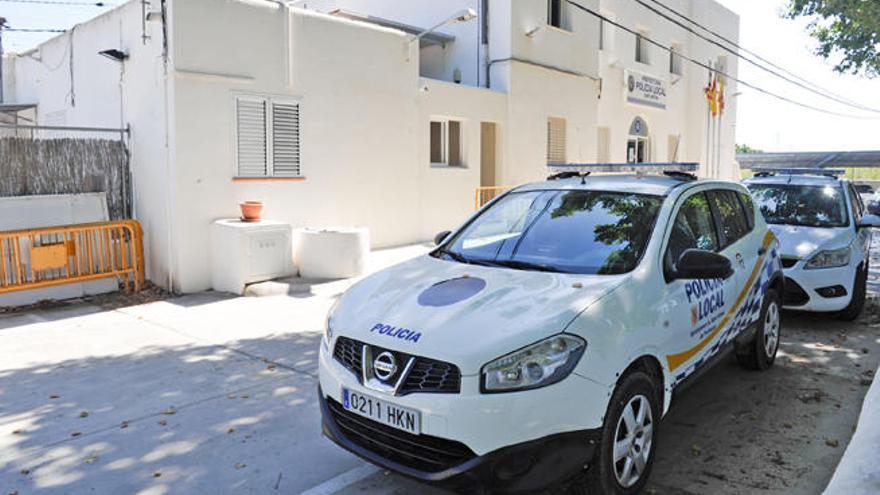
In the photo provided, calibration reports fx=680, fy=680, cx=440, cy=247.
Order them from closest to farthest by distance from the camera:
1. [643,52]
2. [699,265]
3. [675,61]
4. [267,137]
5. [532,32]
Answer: [699,265]
[267,137]
[532,32]
[643,52]
[675,61]

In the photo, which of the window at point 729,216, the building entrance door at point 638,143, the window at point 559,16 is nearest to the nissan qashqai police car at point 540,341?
the window at point 729,216

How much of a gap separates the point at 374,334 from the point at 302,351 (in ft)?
11.3

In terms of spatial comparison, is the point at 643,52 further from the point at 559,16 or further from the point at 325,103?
the point at 325,103

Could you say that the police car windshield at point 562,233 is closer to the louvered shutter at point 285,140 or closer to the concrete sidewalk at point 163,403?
the concrete sidewalk at point 163,403

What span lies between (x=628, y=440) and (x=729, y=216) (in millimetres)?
2555

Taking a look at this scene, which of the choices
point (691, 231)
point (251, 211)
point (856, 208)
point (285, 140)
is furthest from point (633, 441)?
point (285, 140)

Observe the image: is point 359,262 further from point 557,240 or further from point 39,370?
point 557,240

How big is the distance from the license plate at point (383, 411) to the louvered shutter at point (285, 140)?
25.6ft

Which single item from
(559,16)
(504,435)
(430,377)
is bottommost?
(504,435)

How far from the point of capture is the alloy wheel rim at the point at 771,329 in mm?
5883

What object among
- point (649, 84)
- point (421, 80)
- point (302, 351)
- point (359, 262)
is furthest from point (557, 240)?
point (649, 84)

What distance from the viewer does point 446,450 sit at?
3.18m

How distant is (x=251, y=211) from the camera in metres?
9.81

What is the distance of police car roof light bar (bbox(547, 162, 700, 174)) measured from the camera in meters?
5.26
